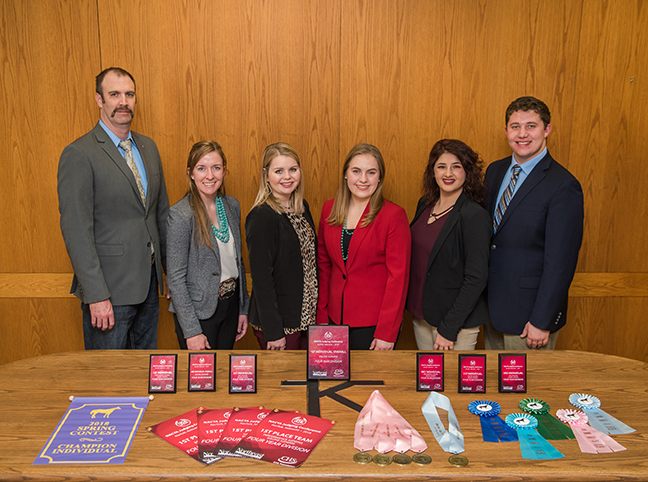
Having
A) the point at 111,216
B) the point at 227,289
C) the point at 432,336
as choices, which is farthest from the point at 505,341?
the point at 111,216

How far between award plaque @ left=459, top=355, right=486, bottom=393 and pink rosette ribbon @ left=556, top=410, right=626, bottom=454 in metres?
0.25

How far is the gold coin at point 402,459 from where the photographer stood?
1.18m

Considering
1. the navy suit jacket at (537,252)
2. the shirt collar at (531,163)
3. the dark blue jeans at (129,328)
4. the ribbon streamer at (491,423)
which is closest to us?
the ribbon streamer at (491,423)

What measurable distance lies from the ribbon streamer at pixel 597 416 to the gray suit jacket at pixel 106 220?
6.70 ft

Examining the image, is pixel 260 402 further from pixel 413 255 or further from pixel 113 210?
pixel 113 210

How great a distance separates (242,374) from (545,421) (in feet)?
3.24

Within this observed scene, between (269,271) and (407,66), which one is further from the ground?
(407,66)

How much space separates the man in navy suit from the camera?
2074 millimetres

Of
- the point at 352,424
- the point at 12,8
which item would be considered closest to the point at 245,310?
the point at 352,424

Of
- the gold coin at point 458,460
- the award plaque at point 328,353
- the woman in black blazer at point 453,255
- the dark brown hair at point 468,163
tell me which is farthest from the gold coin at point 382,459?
the dark brown hair at point 468,163

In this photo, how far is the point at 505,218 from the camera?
7.18 ft

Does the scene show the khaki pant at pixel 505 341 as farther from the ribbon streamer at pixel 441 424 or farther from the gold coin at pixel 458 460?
the gold coin at pixel 458 460

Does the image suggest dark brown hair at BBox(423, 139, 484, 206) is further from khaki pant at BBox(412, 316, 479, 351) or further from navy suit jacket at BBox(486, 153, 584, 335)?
khaki pant at BBox(412, 316, 479, 351)

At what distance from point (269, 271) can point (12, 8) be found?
94.4 inches
